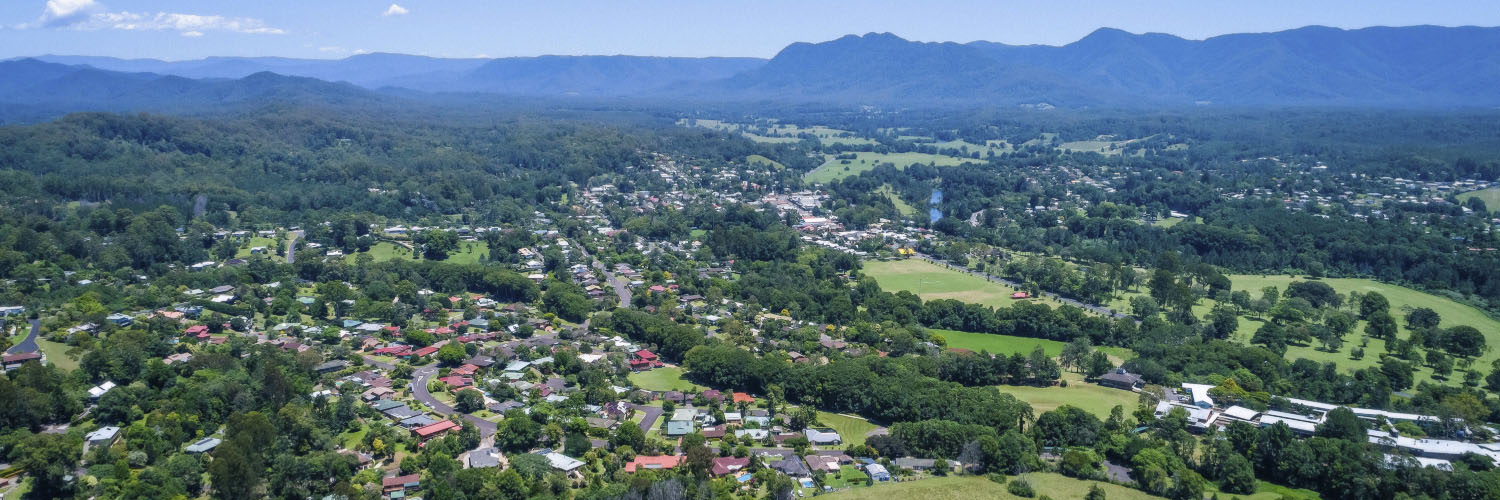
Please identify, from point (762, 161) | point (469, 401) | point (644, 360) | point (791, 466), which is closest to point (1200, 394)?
point (791, 466)

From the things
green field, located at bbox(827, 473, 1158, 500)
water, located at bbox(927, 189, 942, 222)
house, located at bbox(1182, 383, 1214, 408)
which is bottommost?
water, located at bbox(927, 189, 942, 222)

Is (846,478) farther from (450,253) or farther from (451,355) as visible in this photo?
(450,253)

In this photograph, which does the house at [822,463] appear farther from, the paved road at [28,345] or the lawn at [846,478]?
the paved road at [28,345]

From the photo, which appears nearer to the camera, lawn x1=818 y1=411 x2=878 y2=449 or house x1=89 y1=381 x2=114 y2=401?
lawn x1=818 y1=411 x2=878 y2=449

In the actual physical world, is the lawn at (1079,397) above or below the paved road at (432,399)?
above

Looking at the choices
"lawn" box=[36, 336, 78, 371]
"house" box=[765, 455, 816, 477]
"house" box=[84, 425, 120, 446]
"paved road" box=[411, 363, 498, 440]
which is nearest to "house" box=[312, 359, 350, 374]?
"paved road" box=[411, 363, 498, 440]

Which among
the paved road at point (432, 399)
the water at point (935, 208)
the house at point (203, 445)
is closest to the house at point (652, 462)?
the paved road at point (432, 399)

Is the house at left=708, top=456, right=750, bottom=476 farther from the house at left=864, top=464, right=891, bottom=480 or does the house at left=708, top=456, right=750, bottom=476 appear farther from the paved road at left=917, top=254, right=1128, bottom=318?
the paved road at left=917, top=254, right=1128, bottom=318
